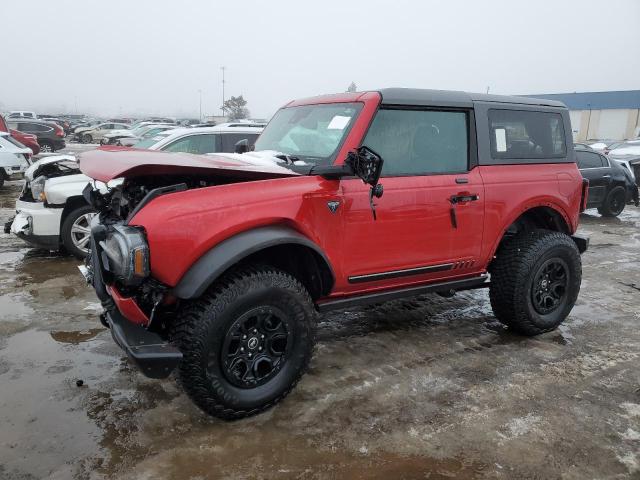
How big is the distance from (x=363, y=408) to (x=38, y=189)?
5.15 m

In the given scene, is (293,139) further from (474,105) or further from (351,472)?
(351,472)

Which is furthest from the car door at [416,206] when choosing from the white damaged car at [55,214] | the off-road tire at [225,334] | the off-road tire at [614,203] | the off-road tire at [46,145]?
the off-road tire at [46,145]

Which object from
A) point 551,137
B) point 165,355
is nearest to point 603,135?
→ point 551,137

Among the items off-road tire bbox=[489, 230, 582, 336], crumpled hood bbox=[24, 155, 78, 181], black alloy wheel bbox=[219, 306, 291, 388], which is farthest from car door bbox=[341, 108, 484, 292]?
crumpled hood bbox=[24, 155, 78, 181]

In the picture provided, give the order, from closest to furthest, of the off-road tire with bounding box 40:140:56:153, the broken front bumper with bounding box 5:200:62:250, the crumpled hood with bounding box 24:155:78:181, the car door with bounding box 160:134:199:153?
the broken front bumper with bounding box 5:200:62:250 → the crumpled hood with bounding box 24:155:78:181 → the car door with bounding box 160:134:199:153 → the off-road tire with bounding box 40:140:56:153

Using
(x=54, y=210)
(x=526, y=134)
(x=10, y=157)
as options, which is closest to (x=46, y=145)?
(x=10, y=157)

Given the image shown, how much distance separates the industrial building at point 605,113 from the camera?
171 ft

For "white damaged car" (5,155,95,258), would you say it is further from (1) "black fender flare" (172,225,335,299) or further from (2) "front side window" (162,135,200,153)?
(1) "black fender flare" (172,225,335,299)

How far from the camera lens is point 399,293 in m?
3.85

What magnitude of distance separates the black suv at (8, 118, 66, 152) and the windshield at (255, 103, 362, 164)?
74.5 ft

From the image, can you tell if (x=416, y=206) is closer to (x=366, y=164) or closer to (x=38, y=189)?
(x=366, y=164)

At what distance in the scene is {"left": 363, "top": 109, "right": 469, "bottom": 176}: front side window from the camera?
11.9 ft

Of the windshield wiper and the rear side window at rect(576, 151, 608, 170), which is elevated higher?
the windshield wiper

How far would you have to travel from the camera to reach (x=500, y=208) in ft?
13.4
